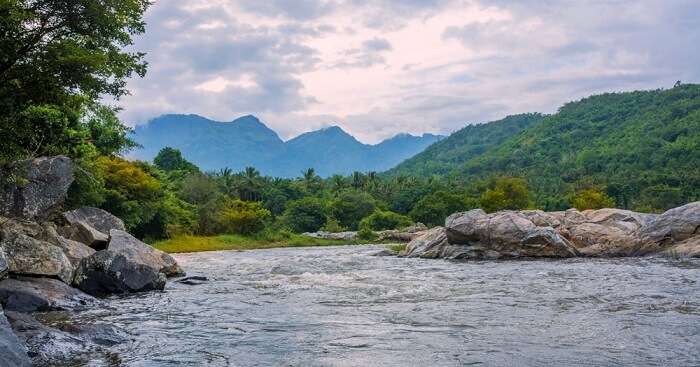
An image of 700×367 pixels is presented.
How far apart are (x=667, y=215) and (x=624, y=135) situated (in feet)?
435

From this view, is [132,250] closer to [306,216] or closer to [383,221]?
[383,221]

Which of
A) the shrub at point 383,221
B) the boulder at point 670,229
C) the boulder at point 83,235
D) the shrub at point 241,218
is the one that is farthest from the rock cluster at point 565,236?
the shrub at point 383,221

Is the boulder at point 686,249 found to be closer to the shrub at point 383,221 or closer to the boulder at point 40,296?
the boulder at point 40,296

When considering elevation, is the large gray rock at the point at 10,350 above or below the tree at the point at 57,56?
below

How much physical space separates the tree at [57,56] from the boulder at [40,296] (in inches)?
172

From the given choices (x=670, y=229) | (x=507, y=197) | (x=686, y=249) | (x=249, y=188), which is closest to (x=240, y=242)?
(x=249, y=188)

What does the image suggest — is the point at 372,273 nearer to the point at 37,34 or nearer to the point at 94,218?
the point at 94,218

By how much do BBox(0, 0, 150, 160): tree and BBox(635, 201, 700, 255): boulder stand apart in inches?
1444

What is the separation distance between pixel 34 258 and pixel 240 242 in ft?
208

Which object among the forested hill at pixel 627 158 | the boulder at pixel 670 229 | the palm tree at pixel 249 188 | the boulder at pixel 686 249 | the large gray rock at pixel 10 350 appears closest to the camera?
the large gray rock at pixel 10 350

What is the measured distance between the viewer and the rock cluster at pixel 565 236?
133 feet

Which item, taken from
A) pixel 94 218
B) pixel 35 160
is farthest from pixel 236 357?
pixel 94 218

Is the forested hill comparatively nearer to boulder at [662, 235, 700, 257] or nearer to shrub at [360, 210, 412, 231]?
shrub at [360, 210, 412, 231]

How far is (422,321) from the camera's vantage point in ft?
52.5
